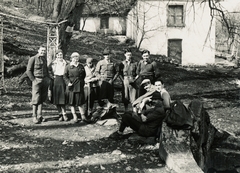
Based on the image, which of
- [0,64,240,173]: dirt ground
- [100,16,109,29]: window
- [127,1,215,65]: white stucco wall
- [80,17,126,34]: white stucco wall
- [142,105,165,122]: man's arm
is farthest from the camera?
[100,16,109,29]: window

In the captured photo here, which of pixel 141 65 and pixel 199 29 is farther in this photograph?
pixel 199 29

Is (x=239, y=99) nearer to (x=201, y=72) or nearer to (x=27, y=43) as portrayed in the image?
(x=201, y=72)

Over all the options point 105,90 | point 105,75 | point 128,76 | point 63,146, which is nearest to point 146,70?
point 128,76

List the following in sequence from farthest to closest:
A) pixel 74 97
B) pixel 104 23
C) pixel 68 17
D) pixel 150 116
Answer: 1. pixel 104 23
2. pixel 68 17
3. pixel 74 97
4. pixel 150 116

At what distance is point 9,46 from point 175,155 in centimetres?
1288

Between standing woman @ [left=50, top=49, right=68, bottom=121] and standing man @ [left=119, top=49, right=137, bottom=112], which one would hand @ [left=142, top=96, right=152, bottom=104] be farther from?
standing woman @ [left=50, top=49, right=68, bottom=121]

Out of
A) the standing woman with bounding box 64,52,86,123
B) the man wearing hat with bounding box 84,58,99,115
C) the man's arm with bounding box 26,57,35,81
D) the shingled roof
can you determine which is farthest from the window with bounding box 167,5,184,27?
the man's arm with bounding box 26,57,35,81

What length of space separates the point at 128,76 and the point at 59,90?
2103 millimetres

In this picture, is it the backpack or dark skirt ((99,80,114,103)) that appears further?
dark skirt ((99,80,114,103))

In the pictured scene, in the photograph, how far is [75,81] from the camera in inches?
319

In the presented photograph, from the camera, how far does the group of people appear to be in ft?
22.5

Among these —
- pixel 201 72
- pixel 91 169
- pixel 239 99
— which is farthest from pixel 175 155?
pixel 201 72

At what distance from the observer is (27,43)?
1934cm

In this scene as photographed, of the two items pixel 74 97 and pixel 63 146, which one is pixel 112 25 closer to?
pixel 74 97
